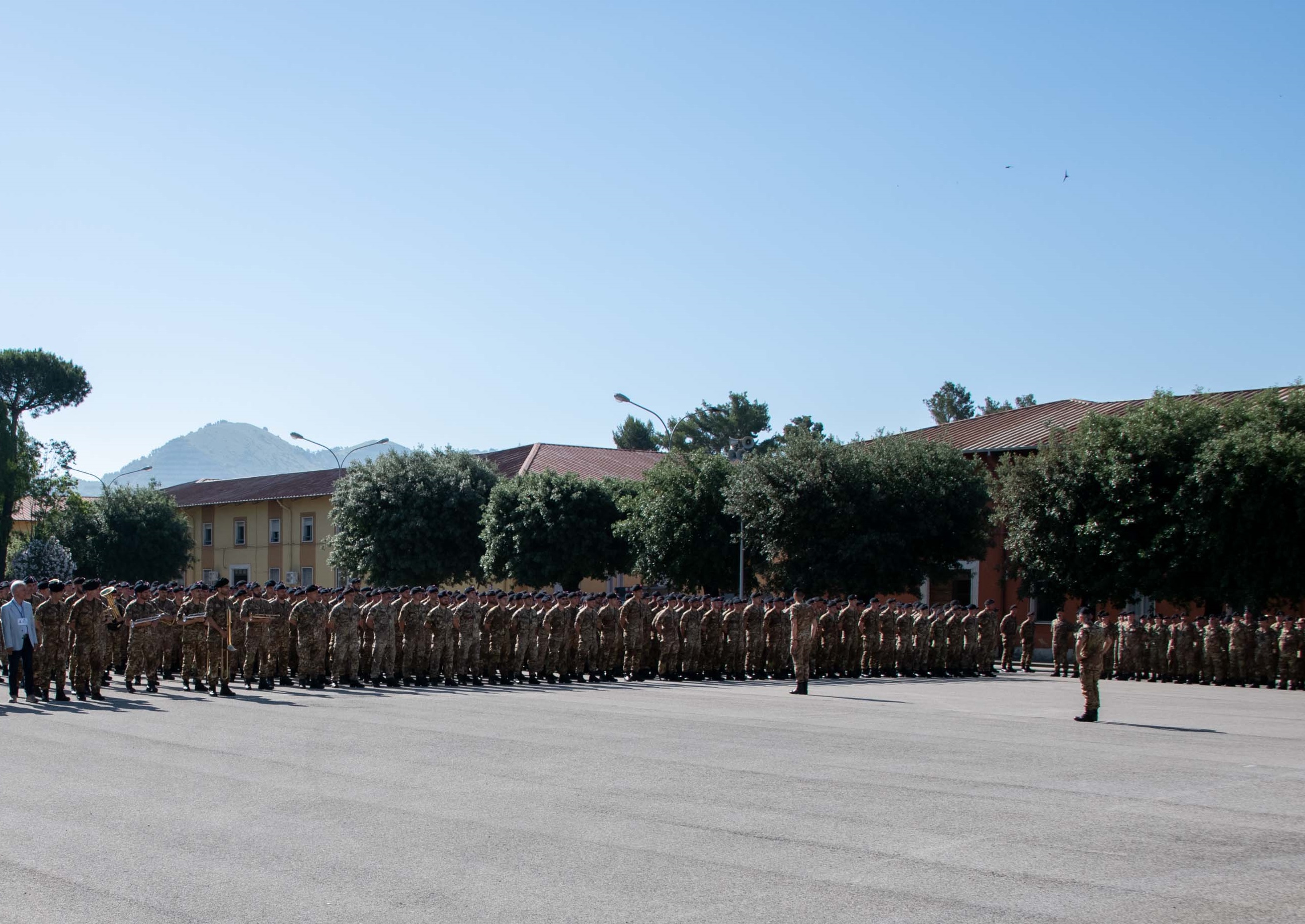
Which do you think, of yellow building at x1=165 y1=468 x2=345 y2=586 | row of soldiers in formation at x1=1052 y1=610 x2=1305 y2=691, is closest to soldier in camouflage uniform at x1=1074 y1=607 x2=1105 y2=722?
row of soldiers in formation at x1=1052 y1=610 x2=1305 y2=691

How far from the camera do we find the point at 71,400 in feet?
212

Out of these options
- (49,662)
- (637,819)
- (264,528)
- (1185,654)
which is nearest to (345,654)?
(49,662)

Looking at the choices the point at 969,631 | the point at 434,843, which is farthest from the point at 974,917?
the point at 969,631

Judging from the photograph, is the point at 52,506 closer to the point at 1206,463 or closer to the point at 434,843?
the point at 1206,463

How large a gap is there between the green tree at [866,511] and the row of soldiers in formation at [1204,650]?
679 centimetres

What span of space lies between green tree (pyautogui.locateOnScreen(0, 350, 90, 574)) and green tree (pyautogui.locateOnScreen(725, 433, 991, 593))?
135ft

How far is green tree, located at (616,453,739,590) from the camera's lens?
4131 centimetres

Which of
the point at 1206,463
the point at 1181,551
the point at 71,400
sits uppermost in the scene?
the point at 71,400

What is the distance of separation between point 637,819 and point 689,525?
1277 inches

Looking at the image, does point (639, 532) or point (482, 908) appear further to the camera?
point (639, 532)

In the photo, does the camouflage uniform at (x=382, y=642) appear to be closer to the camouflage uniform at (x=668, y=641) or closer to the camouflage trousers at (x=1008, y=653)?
the camouflage uniform at (x=668, y=641)

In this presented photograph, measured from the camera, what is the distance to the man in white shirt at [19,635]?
17.6 meters

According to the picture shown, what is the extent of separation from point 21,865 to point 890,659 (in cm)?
2313

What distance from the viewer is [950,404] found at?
330 ft
